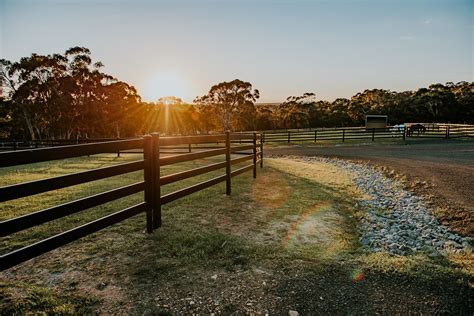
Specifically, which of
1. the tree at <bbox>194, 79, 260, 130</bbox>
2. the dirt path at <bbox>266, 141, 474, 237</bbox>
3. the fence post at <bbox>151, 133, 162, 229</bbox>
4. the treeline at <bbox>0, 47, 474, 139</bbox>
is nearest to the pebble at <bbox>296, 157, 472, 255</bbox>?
the dirt path at <bbox>266, 141, 474, 237</bbox>

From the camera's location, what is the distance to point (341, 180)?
1016 cm

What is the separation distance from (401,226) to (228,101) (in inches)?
2141

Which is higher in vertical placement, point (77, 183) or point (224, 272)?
point (77, 183)

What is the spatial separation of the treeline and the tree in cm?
15

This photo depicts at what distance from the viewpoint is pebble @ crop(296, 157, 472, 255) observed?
4812 millimetres

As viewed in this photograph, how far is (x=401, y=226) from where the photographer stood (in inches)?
233

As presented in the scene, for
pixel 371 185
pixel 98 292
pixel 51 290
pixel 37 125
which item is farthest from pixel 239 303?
pixel 37 125

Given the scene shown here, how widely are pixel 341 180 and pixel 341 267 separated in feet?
22.0

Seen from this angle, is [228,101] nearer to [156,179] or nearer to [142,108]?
[142,108]

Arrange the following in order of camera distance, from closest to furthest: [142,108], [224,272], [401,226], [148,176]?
[224,272] → [148,176] → [401,226] → [142,108]

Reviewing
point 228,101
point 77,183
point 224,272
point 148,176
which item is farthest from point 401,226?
point 228,101

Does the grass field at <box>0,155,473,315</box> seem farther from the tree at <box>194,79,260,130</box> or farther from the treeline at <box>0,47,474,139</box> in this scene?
the tree at <box>194,79,260,130</box>

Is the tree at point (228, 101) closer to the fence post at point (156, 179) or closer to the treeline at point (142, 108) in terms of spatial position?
the treeline at point (142, 108)

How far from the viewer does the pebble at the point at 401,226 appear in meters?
4.81
